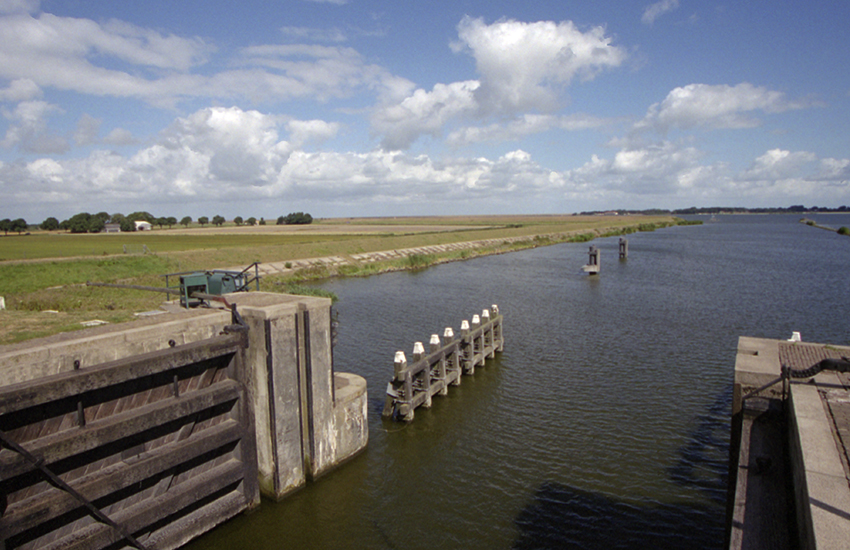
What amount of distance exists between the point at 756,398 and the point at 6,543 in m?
11.3

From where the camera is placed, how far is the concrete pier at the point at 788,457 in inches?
221

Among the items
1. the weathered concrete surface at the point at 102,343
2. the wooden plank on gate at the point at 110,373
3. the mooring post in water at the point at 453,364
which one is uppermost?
the weathered concrete surface at the point at 102,343

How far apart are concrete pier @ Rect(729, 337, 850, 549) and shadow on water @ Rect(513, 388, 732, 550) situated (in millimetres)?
1771

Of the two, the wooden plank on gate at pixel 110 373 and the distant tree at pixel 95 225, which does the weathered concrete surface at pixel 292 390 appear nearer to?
the wooden plank on gate at pixel 110 373

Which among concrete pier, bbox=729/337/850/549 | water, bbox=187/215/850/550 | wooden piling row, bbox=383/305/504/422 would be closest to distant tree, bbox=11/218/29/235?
water, bbox=187/215/850/550

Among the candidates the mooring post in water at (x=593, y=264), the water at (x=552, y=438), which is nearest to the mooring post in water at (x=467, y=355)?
the water at (x=552, y=438)

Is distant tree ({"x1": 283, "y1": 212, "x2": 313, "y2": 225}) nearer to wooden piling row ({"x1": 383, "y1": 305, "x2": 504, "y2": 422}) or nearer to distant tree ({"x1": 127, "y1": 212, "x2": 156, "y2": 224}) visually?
distant tree ({"x1": 127, "y1": 212, "x2": 156, "y2": 224})

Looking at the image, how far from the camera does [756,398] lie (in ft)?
29.0

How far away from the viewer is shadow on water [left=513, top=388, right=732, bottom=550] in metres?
9.79

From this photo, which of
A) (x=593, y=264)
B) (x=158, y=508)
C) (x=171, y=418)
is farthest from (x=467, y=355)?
(x=593, y=264)

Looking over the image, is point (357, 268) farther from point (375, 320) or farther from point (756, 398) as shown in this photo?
point (756, 398)

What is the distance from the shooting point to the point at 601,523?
10.3 meters

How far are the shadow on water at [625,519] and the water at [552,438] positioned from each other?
0.11 ft

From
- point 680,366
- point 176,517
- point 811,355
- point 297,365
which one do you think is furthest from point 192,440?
point 680,366
